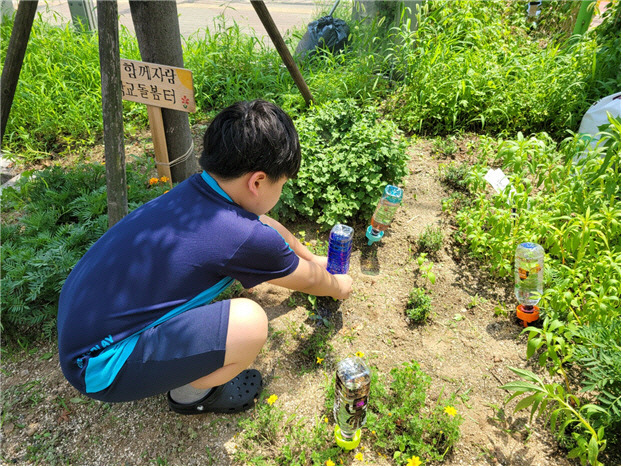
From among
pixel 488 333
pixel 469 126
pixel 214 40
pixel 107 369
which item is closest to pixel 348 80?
pixel 469 126

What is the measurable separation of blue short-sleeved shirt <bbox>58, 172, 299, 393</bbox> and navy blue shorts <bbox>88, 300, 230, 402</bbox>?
0.04m

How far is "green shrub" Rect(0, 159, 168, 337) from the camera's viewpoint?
229cm

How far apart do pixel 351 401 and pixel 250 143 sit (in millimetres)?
1126

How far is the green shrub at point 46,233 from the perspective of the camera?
90.0 inches

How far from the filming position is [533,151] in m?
2.81

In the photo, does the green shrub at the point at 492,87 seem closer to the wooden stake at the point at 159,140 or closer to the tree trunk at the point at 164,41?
the tree trunk at the point at 164,41

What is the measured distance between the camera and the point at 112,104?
77.4 inches

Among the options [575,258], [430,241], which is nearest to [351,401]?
[430,241]

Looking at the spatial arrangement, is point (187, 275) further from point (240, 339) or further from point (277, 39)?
point (277, 39)

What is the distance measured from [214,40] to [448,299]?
3958 millimetres

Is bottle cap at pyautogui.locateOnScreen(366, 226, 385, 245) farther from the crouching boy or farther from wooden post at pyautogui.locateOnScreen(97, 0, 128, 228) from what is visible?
wooden post at pyautogui.locateOnScreen(97, 0, 128, 228)

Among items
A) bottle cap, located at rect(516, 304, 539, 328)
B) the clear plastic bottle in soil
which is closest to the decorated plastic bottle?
the clear plastic bottle in soil

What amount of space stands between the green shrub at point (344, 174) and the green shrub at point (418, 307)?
0.70 meters

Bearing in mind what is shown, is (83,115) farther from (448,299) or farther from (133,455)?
(448,299)
